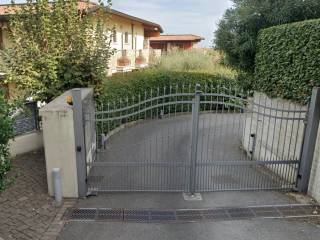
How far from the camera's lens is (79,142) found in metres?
4.58

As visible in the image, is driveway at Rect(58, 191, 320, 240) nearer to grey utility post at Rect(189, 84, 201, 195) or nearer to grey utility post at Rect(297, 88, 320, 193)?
grey utility post at Rect(189, 84, 201, 195)

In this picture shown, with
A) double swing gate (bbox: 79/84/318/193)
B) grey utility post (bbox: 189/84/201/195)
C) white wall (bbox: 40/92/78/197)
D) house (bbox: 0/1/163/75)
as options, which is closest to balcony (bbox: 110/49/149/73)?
house (bbox: 0/1/163/75)

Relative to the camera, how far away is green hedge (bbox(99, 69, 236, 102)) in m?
8.68

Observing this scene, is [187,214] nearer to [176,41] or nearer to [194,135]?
[194,135]

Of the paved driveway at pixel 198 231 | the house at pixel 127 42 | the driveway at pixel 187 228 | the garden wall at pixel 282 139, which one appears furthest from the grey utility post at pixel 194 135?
the house at pixel 127 42

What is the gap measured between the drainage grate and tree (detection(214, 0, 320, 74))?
4.51 metres

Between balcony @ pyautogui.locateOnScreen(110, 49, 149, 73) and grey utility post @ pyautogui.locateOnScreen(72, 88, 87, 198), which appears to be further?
balcony @ pyautogui.locateOnScreen(110, 49, 149, 73)

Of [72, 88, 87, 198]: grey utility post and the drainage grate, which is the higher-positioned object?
[72, 88, 87, 198]: grey utility post

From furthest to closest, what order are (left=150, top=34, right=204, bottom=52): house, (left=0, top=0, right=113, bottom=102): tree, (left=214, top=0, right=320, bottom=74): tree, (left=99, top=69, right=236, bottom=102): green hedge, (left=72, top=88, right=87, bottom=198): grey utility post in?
(left=150, top=34, right=204, bottom=52): house < (left=99, top=69, right=236, bottom=102): green hedge < (left=214, top=0, right=320, bottom=74): tree < (left=0, top=0, right=113, bottom=102): tree < (left=72, top=88, right=87, bottom=198): grey utility post

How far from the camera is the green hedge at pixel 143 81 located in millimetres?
8682

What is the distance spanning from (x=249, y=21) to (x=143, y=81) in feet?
17.1

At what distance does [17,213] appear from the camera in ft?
13.9

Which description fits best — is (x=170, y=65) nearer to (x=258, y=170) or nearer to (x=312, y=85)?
(x=258, y=170)

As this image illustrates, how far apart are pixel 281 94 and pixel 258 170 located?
6.06 ft
